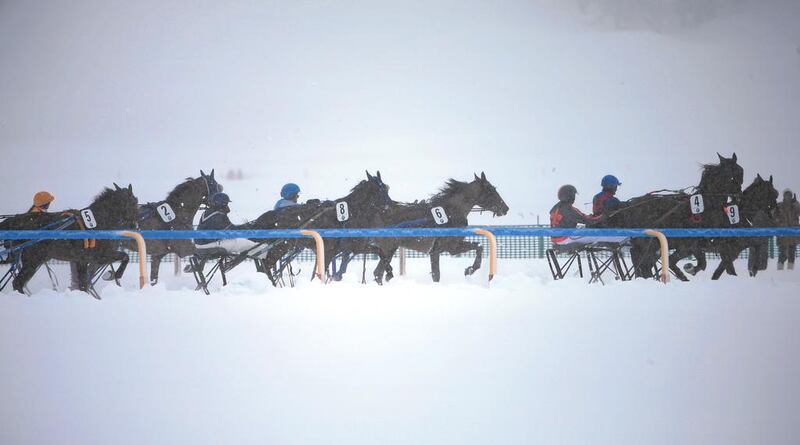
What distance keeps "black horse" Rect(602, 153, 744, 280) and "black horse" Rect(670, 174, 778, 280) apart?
0.22ft

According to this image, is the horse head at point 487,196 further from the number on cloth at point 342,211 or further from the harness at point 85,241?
the harness at point 85,241

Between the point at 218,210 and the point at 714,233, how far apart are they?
6.46 metres

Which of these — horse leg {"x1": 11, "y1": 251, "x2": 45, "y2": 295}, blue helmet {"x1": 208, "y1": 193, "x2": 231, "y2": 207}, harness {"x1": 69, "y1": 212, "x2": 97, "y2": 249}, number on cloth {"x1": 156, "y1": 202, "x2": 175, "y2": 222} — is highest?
blue helmet {"x1": 208, "y1": 193, "x2": 231, "y2": 207}

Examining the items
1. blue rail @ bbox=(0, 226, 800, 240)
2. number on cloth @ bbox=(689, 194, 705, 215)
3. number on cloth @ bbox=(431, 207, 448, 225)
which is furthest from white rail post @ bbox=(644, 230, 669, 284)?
Answer: number on cloth @ bbox=(431, 207, 448, 225)

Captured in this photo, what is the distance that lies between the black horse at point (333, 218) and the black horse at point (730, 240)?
405 centimetres

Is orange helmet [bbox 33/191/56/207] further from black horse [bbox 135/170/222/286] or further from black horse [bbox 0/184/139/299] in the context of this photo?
black horse [bbox 135/170/222/286]

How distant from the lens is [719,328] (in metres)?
3.94

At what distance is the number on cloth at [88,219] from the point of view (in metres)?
8.30

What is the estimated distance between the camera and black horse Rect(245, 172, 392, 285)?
8664mm

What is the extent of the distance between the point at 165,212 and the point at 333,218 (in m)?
2.77

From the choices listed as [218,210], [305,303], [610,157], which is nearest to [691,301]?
[305,303]

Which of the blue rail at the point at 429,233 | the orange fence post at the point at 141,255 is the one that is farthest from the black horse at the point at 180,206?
the orange fence post at the point at 141,255

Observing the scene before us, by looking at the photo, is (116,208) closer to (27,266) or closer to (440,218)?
(27,266)

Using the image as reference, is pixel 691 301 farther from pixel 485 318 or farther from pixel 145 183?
pixel 145 183
